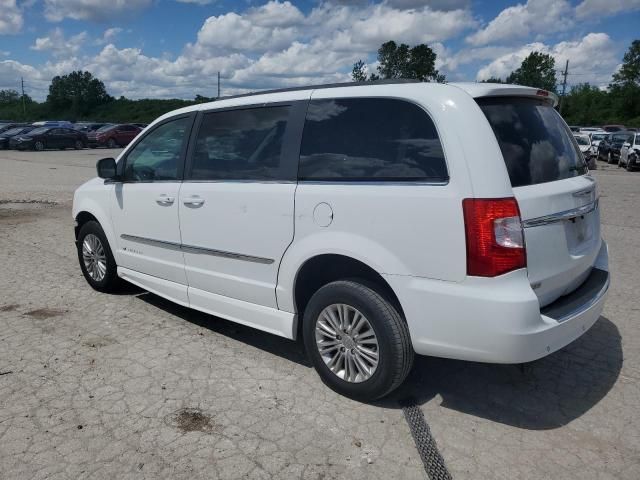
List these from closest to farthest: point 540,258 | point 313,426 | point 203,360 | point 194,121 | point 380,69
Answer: point 540,258 → point 313,426 → point 203,360 → point 194,121 → point 380,69

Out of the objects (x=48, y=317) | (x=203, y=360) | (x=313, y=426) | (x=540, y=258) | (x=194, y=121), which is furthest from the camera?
(x=48, y=317)

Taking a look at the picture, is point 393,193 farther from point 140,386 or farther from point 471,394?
point 140,386

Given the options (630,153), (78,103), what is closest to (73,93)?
(78,103)

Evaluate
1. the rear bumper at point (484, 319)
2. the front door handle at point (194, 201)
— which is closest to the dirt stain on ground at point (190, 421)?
the rear bumper at point (484, 319)

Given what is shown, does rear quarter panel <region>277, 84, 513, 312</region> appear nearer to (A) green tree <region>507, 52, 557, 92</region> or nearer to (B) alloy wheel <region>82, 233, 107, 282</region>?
(B) alloy wheel <region>82, 233, 107, 282</region>

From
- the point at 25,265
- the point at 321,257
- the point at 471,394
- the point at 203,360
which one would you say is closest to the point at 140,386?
the point at 203,360

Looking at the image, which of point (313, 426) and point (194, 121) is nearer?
point (313, 426)

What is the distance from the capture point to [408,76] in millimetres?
58250

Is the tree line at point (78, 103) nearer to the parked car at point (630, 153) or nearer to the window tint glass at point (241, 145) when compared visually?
the parked car at point (630, 153)

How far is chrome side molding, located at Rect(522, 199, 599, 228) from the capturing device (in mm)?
2994

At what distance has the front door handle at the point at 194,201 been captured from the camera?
421 cm

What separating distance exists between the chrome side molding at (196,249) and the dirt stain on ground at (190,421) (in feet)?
3.44

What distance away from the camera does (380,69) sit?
266ft

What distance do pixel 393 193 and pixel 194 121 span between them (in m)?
2.09
